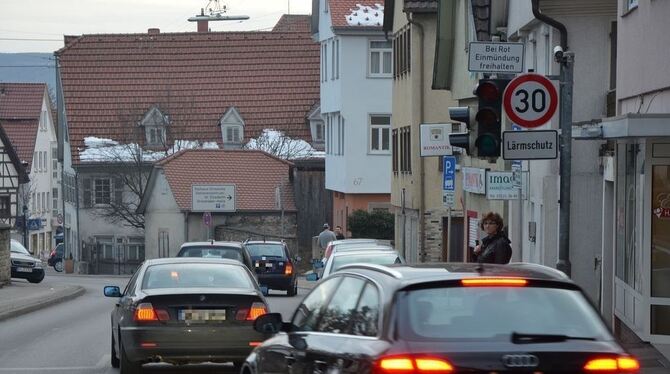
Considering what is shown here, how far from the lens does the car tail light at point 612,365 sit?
7.53 metres

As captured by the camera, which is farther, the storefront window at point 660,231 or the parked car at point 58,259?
the parked car at point 58,259

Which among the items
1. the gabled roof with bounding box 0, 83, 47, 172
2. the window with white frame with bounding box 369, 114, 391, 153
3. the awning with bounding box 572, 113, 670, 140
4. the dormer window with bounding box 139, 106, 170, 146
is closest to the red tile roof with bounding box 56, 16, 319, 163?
the dormer window with bounding box 139, 106, 170, 146

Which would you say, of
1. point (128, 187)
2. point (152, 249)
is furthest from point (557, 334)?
point (128, 187)

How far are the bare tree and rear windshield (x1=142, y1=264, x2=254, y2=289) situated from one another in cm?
5048

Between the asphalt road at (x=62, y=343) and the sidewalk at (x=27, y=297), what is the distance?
0.22m

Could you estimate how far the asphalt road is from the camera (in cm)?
1664

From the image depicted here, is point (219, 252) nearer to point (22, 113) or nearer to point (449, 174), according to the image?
point (449, 174)

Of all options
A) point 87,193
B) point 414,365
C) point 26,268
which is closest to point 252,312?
point 414,365

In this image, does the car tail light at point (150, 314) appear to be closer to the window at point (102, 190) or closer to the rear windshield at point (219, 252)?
the rear windshield at point (219, 252)

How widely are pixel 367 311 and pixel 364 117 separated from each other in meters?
45.9

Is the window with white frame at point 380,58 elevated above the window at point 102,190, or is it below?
above

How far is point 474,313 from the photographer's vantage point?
7781mm

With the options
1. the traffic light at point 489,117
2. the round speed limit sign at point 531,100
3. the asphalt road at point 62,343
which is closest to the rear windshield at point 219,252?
the asphalt road at point 62,343

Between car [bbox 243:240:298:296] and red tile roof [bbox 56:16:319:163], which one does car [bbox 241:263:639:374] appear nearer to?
car [bbox 243:240:298:296]
